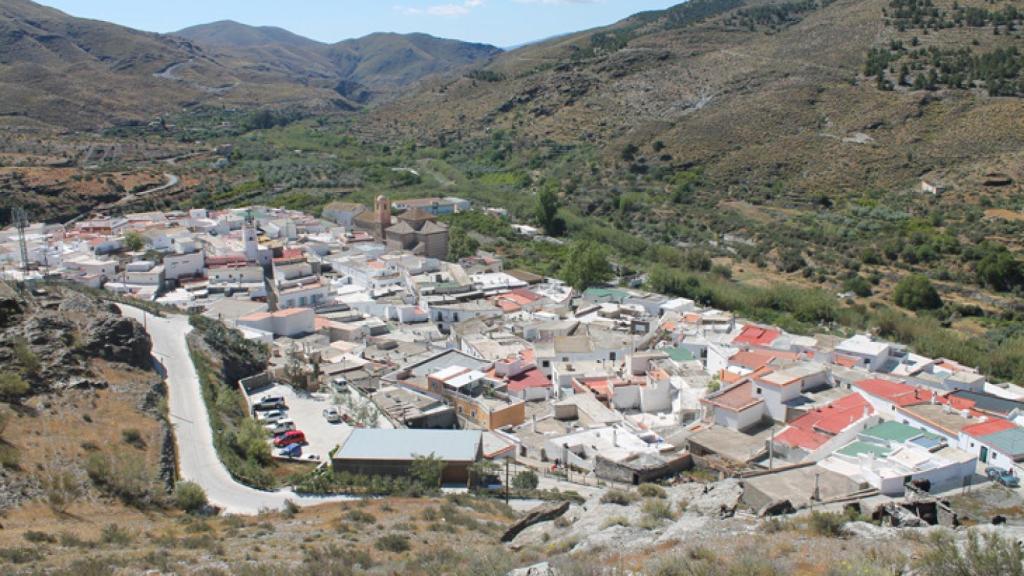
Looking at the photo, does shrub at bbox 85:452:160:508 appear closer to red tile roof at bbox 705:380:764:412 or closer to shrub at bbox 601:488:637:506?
shrub at bbox 601:488:637:506

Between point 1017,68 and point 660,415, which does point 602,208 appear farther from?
point 660,415

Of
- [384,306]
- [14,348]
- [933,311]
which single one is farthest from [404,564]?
[933,311]

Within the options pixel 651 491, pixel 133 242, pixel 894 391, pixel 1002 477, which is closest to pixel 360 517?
pixel 651 491

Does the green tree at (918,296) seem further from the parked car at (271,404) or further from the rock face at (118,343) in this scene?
the rock face at (118,343)

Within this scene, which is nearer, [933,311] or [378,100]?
[933,311]

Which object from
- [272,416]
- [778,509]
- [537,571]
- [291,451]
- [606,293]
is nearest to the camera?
[537,571]

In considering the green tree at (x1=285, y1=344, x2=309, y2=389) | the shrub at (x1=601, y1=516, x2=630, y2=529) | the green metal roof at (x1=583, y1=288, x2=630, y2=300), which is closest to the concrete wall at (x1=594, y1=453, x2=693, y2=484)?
the shrub at (x1=601, y1=516, x2=630, y2=529)

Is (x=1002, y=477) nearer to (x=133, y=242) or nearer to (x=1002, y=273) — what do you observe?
(x=1002, y=273)
